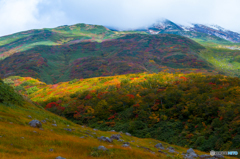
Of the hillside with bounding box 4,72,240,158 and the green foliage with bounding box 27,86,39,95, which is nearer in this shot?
the hillside with bounding box 4,72,240,158

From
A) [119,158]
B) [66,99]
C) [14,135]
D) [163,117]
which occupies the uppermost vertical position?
[14,135]

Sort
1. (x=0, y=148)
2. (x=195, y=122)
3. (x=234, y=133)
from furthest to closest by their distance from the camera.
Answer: (x=195, y=122) < (x=234, y=133) < (x=0, y=148)

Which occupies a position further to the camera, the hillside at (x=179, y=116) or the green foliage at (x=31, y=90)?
the green foliage at (x=31, y=90)

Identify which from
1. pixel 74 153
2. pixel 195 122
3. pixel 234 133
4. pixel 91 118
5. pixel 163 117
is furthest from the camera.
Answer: pixel 91 118

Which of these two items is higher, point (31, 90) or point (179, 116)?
point (179, 116)

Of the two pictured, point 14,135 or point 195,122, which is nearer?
point 14,135

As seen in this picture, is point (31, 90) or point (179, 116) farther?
point (31, 90)

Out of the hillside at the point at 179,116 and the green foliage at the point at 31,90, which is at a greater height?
the hillside at the point at 179,116

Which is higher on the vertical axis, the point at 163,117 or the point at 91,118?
the point at 163,117

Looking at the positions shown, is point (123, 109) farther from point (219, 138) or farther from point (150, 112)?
point (219, 138)

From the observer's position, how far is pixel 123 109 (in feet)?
254

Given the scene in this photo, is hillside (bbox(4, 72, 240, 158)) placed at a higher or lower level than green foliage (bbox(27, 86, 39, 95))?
higher

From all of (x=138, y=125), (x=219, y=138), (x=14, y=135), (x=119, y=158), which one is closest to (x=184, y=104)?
(x=138, y=125)

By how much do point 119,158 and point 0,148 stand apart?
969cm
